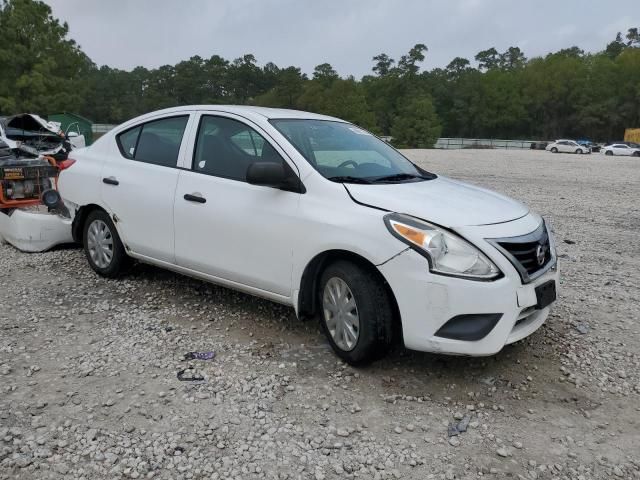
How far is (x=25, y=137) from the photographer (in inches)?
596

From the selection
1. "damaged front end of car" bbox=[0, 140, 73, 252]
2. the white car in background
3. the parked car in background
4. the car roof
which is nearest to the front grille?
the car roof

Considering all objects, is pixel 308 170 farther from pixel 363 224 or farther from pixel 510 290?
pixel 510 290

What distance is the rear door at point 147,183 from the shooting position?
15.2 feet

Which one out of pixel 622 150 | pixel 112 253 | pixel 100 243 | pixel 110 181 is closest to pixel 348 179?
pixel 110 181

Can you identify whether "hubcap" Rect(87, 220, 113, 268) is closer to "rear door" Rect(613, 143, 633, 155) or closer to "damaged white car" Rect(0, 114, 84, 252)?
"damaged white car" Rect(0, 114, 84, 252)

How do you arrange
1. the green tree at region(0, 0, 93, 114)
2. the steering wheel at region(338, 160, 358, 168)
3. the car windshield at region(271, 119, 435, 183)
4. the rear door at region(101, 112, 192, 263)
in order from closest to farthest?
1. the car windshield at region(271, 119, 435, 183)
2. the steering wheel at region(338, 160, 358, 168)
3. the rear door at region(101, 112, 192, 263)
4. the green tree at region(0, 0, 93, 114)

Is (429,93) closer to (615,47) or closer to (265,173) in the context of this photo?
(615,47)

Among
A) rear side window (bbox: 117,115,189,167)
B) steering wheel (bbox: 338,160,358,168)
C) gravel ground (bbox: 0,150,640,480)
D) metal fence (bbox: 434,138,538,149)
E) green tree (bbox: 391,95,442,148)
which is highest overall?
green tree (bbox: 391,95,442,148)

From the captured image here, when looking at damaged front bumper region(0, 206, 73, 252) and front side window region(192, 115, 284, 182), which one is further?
damaged front bumper region(0, 206, 73, 252)

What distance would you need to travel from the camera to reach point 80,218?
217 inches

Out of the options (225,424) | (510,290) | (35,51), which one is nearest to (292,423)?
(225,424)

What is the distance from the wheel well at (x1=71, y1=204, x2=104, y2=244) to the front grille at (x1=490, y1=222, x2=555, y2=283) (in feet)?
12.3

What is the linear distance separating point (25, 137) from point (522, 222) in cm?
1503

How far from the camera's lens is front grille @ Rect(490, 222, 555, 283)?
10.9 ft
